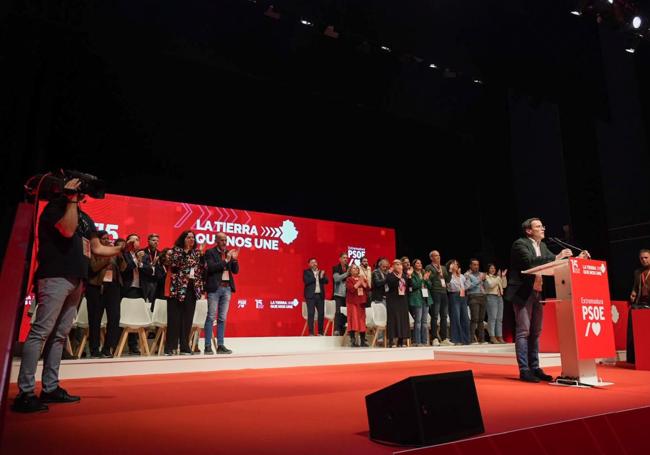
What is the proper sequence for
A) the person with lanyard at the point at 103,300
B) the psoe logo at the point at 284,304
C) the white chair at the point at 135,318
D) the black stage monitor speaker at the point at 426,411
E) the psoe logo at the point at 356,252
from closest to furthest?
the black stage monitor speaker at the point at 426,411
the person with lanyard at the point at 103,300
the white chair at the point at 135,318
the psoe logo at the point at 284,304
the psoe logo at the point at 356,252

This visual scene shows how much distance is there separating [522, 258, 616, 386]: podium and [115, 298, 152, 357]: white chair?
13.8ft

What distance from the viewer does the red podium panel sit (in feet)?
16.6

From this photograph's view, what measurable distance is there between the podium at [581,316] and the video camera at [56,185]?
3.04 m

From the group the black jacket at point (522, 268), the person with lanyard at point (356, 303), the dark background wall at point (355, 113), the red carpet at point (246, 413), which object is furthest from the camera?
the person with lanyard at point (356, 303)

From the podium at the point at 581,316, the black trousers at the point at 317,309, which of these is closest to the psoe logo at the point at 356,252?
the black trousers at the point at 317,309

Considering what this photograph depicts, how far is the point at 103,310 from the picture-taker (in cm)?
556

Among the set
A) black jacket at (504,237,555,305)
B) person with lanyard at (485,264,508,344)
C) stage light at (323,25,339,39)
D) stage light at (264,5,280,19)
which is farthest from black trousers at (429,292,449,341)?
stage light at (264,5,280,19)

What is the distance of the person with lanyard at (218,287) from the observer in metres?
6.03

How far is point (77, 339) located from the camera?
5.75 m

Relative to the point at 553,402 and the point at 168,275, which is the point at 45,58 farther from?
the point at 553,402

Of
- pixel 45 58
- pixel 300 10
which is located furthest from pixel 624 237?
pixel 45 58

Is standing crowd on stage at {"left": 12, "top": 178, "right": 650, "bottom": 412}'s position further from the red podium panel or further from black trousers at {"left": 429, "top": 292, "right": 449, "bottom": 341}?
the red podium panel

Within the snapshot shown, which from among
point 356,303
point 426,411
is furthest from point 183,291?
point 426,411

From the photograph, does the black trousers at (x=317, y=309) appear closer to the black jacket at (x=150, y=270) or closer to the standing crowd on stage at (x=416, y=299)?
the standing crowd on stage at (x=416, y=299)
